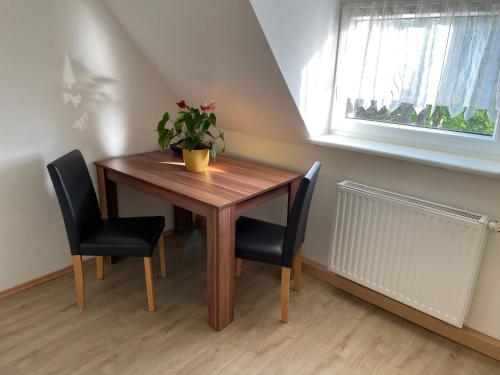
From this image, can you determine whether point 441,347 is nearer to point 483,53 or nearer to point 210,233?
point 210,233

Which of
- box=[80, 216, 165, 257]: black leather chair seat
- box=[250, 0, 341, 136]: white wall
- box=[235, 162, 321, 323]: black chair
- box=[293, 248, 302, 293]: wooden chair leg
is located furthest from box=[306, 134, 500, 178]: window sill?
box=[80, 216, 165, 257]: black leather chair seat

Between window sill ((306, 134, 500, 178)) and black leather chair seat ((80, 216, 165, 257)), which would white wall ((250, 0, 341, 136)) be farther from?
black leather chair seat ((80, 216, 165, 257))

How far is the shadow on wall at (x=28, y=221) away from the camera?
2.12m

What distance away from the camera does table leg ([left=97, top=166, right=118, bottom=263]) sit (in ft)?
7.97

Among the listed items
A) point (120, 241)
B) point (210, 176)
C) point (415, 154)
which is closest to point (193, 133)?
point (210, 176)

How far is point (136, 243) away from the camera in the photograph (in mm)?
2016

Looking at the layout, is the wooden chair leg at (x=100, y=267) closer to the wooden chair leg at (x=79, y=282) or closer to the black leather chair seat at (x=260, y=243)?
the wooden chair leg at (x=79, y=282)

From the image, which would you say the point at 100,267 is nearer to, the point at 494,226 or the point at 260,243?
the point at 260,243

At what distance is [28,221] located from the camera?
2234 millimetres

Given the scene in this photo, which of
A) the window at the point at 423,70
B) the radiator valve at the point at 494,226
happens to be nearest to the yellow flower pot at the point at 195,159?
the window at the point at 423,70

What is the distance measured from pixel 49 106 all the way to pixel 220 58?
3.25 feet

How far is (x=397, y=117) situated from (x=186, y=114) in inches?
45.9

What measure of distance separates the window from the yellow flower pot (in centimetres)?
88

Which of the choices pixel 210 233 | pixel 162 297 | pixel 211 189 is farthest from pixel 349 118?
pixel 162 297
